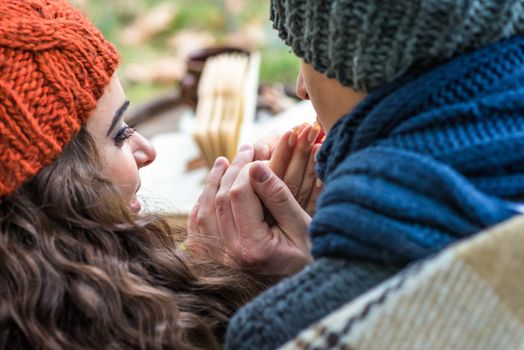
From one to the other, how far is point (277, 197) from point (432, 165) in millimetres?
388

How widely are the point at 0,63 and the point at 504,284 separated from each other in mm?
675

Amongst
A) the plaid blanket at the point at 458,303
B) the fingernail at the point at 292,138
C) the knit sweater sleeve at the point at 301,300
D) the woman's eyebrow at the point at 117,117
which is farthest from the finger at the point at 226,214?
the plaid blanket at the point at 458,303

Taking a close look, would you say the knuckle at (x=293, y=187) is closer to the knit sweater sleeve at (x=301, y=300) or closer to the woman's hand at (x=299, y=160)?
the woman's hand at (x=299, y=160)

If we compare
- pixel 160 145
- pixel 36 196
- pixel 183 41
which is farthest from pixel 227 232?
pixel 183 41

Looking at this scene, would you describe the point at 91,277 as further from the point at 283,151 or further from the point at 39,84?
the point at 283,151

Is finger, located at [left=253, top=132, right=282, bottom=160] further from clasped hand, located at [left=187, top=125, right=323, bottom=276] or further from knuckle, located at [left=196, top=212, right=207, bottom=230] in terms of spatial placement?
knuckle, located at [left=196, top=212, right=207, bottom=230]

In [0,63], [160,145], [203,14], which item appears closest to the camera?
[0,63]

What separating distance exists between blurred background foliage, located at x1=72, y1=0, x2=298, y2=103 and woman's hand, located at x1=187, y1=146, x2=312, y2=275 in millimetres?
2309

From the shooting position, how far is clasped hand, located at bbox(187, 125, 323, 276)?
43.8 inches

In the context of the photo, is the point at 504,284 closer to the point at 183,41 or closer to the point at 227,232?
the point at 227,232

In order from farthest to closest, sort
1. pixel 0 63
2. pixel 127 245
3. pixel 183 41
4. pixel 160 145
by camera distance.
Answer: pixel 183 41 < pixel 160 145 < pixel 127 245 < pixel 0 63

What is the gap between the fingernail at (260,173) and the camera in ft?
3.58

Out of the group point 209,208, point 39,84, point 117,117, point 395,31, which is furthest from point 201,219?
point 395,31

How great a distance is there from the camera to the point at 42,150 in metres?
0.96
